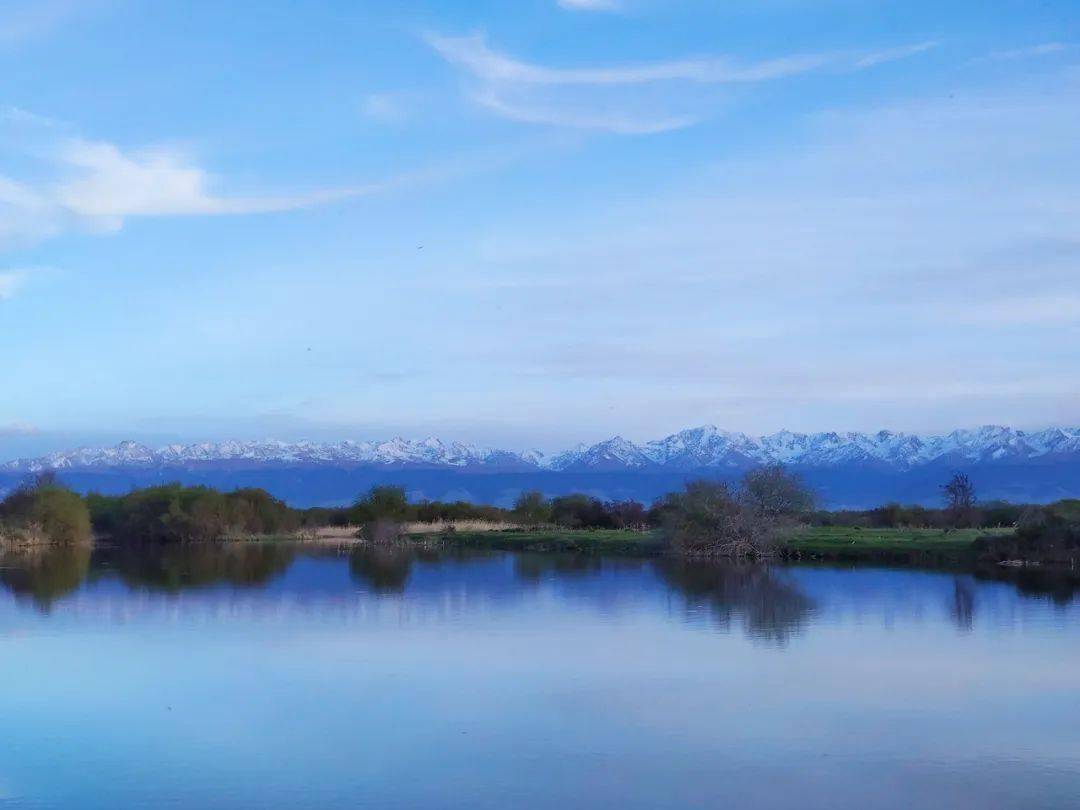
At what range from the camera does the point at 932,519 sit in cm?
6294

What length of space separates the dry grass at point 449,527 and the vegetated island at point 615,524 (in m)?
0.10

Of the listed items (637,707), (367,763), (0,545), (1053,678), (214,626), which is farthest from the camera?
(0,545)

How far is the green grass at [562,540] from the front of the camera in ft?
159

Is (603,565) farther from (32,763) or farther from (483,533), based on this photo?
(32,763)

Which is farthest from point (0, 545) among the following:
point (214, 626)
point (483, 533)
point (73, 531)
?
point (214, 626)

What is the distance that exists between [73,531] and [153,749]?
46.7 meters

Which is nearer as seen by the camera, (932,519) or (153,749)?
(153,749)

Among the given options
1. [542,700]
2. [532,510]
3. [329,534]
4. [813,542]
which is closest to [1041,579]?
[813,542]

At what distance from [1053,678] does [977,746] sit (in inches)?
188

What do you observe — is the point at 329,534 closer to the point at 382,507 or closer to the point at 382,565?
the point at 382,507

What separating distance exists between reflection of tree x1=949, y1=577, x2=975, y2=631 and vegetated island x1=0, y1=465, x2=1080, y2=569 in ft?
24.2

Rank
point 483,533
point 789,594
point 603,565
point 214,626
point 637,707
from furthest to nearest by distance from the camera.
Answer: point 483,533, point 603,565, point 789,594, point 214,626, point 637,707

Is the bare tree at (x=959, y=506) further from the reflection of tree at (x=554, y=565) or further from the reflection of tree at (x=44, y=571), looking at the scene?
the reflection of tree at (x=44, y=571)

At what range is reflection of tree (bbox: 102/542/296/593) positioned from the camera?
33.8 meters
